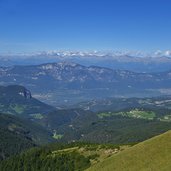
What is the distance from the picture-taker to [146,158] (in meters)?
95.6

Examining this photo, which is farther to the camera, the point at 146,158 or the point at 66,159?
the point at 66,159

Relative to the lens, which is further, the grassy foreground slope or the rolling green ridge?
the rolling green ridge

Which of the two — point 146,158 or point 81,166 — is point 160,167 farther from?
point 81,166

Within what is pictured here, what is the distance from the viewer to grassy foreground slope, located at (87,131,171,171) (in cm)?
8881

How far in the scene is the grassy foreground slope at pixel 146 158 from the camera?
8881cm

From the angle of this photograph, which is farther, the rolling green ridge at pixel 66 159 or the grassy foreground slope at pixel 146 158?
the rolling green ridge at pixel 66 159

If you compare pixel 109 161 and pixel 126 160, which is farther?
pixel 109 161

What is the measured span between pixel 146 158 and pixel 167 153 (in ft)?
16.8

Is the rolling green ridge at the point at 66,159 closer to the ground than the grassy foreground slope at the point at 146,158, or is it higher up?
closer to the ground

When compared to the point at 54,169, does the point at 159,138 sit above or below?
above

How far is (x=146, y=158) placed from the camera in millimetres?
95625

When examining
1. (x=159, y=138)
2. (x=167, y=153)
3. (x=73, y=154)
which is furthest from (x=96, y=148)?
(x=167, y=153)

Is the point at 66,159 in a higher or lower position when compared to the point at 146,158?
lower

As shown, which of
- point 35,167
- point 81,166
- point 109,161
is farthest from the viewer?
point 35,167
